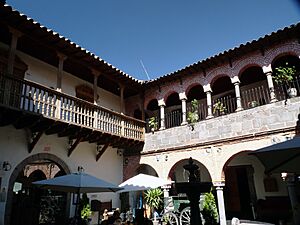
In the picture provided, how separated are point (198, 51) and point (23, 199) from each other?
9.12 m

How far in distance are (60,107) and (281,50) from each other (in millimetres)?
7978

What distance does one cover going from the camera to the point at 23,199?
9.70 metres

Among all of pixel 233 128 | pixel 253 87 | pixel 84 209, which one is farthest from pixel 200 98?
pixel 84 209

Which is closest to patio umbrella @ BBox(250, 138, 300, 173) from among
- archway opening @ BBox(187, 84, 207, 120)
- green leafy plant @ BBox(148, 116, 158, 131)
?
green leafy plant @ BBox(148, 116, 158, 131)

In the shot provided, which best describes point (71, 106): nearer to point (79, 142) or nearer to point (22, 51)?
point (79, 142)

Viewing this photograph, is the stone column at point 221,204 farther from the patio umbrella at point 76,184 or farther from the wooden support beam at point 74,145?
the wooden support beam at point 74,145

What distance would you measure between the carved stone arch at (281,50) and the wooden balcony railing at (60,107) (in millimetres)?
6070

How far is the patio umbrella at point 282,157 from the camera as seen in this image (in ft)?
11.1

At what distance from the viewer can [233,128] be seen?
9422 millimetres

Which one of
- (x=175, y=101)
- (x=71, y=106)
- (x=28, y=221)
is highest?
(x=175, y=101)

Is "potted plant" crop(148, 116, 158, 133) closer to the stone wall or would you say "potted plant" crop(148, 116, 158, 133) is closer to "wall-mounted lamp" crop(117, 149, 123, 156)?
the stone wall

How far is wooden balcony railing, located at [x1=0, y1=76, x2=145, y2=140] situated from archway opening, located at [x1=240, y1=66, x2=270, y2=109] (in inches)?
209

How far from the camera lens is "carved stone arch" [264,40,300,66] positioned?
881 cm

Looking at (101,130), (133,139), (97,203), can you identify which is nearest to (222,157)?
(133,139)
